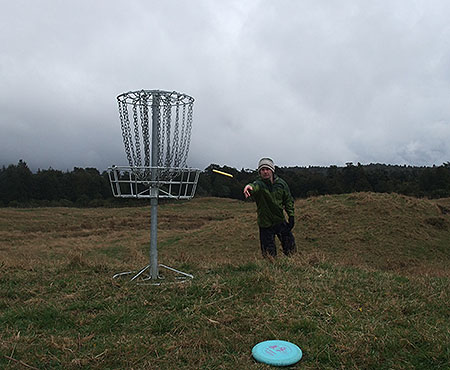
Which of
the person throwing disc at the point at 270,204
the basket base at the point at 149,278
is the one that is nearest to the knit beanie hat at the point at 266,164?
the person throwing disc at the point at 270,204

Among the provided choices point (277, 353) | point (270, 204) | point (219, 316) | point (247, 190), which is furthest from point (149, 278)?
point (277, 353)

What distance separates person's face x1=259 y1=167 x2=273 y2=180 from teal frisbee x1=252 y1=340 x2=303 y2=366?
3.34 m

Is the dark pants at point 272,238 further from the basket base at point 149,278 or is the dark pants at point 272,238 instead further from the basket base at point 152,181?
the basket base at point 152,181

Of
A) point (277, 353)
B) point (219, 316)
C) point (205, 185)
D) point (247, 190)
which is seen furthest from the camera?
point (205, 185)

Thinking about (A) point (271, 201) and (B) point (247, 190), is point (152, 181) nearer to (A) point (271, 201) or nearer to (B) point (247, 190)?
(B) point (247, 190)

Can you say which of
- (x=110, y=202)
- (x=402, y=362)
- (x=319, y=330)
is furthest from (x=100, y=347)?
(x=110, y=202)

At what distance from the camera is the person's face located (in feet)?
21.2

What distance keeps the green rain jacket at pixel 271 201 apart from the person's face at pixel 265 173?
62mm

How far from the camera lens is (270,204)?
6480 mm

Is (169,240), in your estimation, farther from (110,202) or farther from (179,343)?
(110,202)

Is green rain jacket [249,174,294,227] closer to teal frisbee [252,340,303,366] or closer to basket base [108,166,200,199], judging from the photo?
basket base [108,166,200,199]

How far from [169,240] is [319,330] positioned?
12966 mm

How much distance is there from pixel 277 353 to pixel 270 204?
3.43 m

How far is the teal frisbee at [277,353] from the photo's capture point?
3082mm
